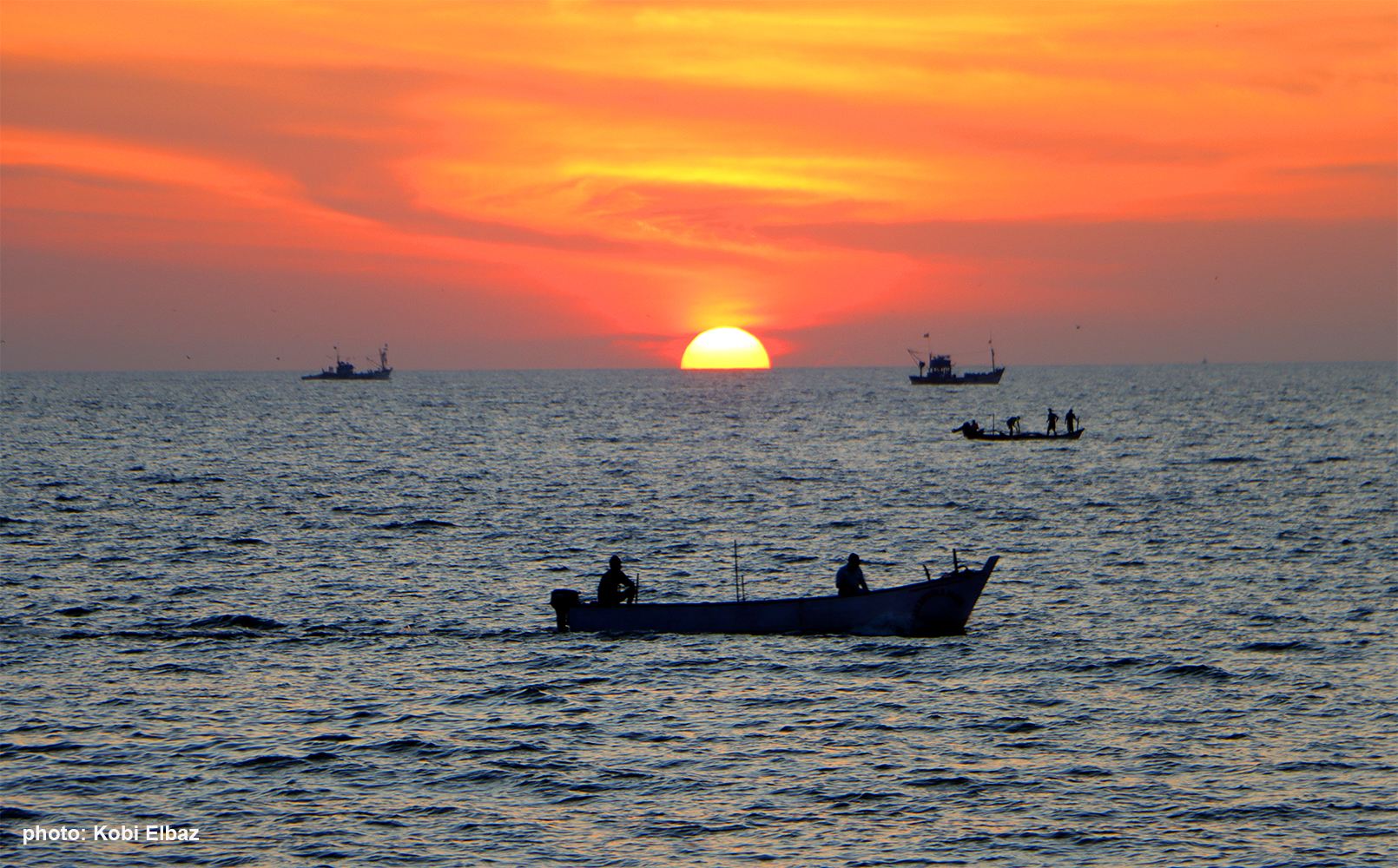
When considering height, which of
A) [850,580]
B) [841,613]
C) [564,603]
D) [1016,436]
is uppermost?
[1016,436]

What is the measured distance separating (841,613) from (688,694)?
6.34 m

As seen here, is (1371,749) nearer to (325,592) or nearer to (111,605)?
(325,592)

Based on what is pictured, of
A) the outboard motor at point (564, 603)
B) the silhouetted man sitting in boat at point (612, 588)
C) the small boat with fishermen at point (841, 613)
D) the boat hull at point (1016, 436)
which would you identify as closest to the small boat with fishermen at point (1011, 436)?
the boat hull at point (1016, 436)

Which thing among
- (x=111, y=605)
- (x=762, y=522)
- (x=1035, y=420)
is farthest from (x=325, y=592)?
(x=1035, y=420)

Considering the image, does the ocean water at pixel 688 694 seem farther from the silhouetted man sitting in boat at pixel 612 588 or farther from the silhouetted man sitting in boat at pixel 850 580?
the silhouetted man sitting in boat at pixel 850 580

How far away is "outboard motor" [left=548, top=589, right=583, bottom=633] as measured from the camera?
107 feet

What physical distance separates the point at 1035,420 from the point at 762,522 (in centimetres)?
11242

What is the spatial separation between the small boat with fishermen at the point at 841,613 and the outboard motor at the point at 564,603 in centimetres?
35

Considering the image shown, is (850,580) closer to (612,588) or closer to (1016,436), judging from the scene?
(612,588)

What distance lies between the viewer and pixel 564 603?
1280 inches

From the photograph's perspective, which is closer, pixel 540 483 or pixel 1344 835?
pixel 1344 835

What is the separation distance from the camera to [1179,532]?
53781mm

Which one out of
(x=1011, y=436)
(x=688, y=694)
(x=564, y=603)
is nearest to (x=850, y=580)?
(x=688, y=694)

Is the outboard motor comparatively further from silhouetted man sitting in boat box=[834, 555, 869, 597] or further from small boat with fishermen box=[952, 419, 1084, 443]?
small boat with fishermen box=[952, 419, 1084, 443]
